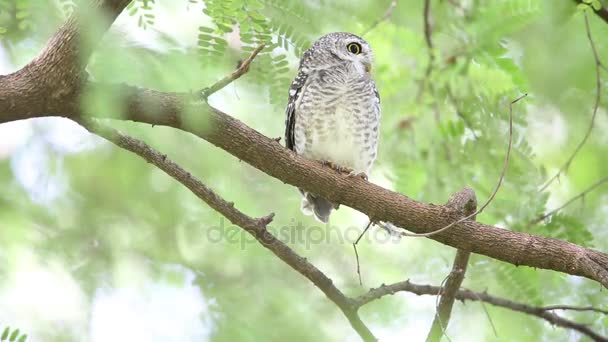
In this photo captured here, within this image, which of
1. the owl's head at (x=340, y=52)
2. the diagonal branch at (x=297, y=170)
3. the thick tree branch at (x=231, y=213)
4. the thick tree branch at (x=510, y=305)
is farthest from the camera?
the owl's head at (x=340, y=52)

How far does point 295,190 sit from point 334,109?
724mm

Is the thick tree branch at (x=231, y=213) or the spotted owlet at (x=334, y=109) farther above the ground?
the spotted owlet at (x=334, y=109)

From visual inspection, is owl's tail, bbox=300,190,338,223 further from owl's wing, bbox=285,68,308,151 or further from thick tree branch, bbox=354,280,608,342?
thick tree branch, bbox=354,280,608,342

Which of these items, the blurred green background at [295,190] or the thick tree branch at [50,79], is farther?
the blurred green background at [295,190]

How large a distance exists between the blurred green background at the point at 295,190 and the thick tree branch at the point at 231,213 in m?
0.16

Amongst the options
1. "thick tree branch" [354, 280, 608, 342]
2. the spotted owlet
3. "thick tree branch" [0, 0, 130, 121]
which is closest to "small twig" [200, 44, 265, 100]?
"thick tree branch" [0, 0, 130, 121]

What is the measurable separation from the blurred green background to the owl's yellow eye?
100 millimetres

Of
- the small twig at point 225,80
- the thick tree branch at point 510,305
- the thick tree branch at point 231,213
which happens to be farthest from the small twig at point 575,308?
the small twig at point 225,80

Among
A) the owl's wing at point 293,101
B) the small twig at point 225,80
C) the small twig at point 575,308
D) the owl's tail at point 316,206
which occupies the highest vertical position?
the small twig at point 575,308

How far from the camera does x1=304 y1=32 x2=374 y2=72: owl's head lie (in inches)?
166

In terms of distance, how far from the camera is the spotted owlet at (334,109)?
13.3ft

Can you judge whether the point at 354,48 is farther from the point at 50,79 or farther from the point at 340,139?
the point at 50,79

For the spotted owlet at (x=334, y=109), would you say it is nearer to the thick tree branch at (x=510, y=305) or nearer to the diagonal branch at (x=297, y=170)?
the thick tree branch at (x=510, y=305)

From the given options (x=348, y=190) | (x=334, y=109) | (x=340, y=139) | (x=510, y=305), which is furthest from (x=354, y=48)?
(x=510, y=305)
